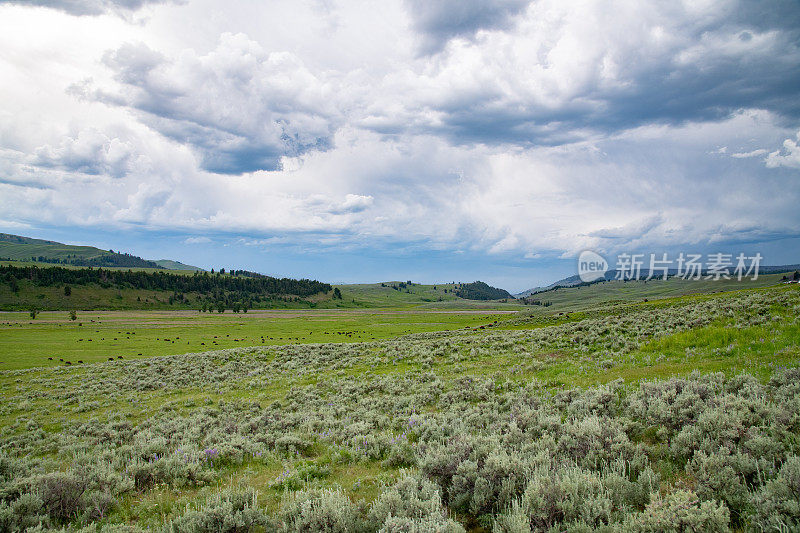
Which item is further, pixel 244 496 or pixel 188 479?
pixel 188 479

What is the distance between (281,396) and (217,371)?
13820 mm

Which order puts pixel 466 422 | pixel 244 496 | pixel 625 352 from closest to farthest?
1. pixel 244 496
2. pixel 466 422
3. pixel 625 352

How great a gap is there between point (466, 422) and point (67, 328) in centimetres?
10991

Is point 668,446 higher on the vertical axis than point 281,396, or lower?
higher

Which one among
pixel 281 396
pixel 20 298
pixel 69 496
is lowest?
pixel 20 298

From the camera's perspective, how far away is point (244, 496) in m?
6.45

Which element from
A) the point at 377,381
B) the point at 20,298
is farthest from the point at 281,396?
the point at 20,298

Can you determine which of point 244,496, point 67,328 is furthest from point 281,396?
point 67,328

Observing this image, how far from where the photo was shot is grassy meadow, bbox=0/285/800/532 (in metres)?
5.04

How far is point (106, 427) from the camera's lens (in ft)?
50.6

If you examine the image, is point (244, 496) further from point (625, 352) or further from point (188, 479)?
point (625, 352)

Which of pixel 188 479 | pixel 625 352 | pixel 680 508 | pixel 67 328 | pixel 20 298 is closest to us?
pixel 680 508

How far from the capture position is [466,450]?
23.8 feet

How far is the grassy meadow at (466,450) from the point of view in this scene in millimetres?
5035
